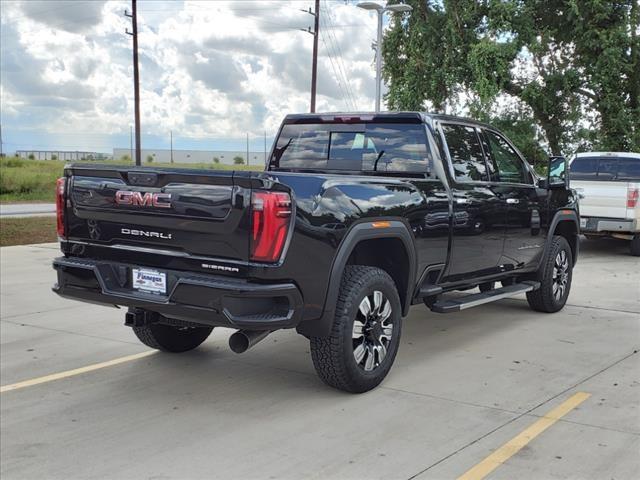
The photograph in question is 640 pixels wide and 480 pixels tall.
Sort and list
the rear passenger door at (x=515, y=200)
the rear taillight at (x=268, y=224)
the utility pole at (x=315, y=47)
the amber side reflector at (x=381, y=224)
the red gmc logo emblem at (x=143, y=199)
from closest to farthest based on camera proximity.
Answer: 1. the rear taillight at (x=268, y=224)
2. the red gmc logo emblem at (x=143, y=199)
3. the amber side reflector at (x=381, y=224)
4. the rear passenger door at (x=515, y=200)
5. the utility pole at (x=315, y=47)

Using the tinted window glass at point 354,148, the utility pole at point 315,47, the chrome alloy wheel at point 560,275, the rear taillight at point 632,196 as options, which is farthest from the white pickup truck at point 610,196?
the utility pole at point 315,47

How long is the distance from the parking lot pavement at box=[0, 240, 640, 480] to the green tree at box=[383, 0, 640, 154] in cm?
1690

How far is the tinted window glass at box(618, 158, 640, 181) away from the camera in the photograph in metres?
13.2

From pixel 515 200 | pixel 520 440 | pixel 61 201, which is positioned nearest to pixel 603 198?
pixel 515 200

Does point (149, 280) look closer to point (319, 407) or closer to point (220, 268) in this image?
point (220, 268)

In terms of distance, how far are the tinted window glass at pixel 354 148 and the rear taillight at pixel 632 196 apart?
8296 mm

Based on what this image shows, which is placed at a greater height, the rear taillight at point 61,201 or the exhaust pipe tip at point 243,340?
the rear taillight at point 61,201

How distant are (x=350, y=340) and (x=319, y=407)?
1.63ft

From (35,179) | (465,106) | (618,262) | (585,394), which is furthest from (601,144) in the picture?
(35,179)

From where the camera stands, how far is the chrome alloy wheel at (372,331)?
484 cm

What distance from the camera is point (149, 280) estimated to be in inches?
177

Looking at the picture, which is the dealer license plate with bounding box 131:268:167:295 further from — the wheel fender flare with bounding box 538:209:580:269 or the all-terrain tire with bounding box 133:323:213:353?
the wheel fender flare with bounding box 538:209:580:269

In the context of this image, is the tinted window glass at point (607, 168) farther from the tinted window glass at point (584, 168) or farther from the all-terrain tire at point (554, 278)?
the all-terrain tire at point (554, 278)

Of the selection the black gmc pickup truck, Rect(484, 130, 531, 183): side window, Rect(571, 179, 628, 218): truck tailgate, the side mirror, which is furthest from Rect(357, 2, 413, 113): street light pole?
the black gmc pickup truck
